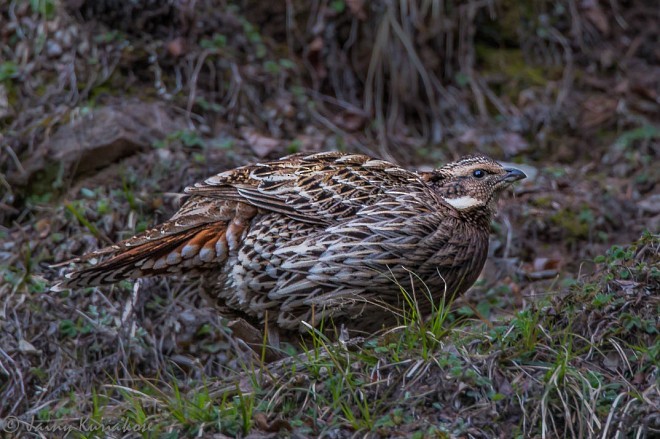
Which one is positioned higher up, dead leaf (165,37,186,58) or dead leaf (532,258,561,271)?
dead leaf (165,37,186,58)

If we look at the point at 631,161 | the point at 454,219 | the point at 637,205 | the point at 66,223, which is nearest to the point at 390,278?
the point at 454,219

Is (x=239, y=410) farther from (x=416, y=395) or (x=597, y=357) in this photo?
(x=597, y=357)

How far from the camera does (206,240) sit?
5.11 metres

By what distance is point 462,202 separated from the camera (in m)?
5.36

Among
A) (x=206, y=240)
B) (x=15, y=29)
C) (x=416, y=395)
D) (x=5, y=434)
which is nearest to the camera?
(x=416, y=395)

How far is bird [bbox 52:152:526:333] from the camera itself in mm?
4867

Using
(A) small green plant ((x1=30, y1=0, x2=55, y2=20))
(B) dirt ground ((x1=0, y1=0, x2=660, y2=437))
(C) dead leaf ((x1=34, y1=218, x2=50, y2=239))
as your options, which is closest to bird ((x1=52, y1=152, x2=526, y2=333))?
(B) dirt ground ((x1=0, y1=0, x2=660, y2=437))

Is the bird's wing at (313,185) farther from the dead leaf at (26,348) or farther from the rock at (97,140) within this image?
the rock at (97,140)

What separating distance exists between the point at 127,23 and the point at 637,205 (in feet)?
14.1

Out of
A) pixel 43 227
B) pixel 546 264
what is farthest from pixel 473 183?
Answer: pixel 43 227

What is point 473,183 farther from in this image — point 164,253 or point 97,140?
point 97,140

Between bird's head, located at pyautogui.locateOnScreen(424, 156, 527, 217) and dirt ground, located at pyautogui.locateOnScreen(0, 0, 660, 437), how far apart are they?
2.15 feet

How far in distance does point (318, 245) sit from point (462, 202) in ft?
3.24

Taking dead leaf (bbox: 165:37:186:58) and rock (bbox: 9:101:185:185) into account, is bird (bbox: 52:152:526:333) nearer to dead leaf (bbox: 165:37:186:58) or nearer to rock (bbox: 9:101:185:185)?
rock (bbox: 9:101:185:185)
